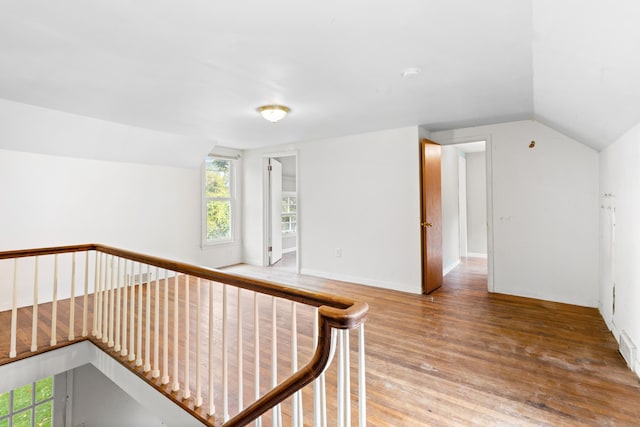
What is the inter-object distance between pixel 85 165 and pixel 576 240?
6.01 m

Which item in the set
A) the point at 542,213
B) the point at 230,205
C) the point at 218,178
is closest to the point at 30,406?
the point at 230,205

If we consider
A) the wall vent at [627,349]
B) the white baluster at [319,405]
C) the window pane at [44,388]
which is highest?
the white baluster at [319,405]

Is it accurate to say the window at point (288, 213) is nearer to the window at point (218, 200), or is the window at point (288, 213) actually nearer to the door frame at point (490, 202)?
the window at point (218, 200)

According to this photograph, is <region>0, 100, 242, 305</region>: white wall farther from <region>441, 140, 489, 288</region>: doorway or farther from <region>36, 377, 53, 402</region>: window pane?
<region>441, 140, 489, 288</region>: doorway

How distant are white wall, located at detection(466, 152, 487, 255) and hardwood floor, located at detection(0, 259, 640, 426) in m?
3.13

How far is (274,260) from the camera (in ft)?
20.2

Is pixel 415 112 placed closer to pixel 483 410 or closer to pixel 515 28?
pixel 515 28

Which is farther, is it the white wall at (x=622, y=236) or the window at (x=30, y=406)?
the window at (x=30, y=406)

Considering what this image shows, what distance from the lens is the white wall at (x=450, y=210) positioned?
5.38 m

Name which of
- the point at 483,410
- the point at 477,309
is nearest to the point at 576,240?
the point at 477,309

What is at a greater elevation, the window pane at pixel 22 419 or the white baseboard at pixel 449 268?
the white baseboard at pixel 449 268

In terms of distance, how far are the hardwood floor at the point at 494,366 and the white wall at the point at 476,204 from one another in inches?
127

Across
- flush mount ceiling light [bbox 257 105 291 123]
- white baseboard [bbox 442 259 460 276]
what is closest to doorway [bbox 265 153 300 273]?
flush mount ceiling light [bbox 257 105 291 123]

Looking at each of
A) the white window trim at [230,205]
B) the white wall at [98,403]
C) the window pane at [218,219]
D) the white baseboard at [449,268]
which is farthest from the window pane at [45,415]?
the white baseboard at [449,268]
